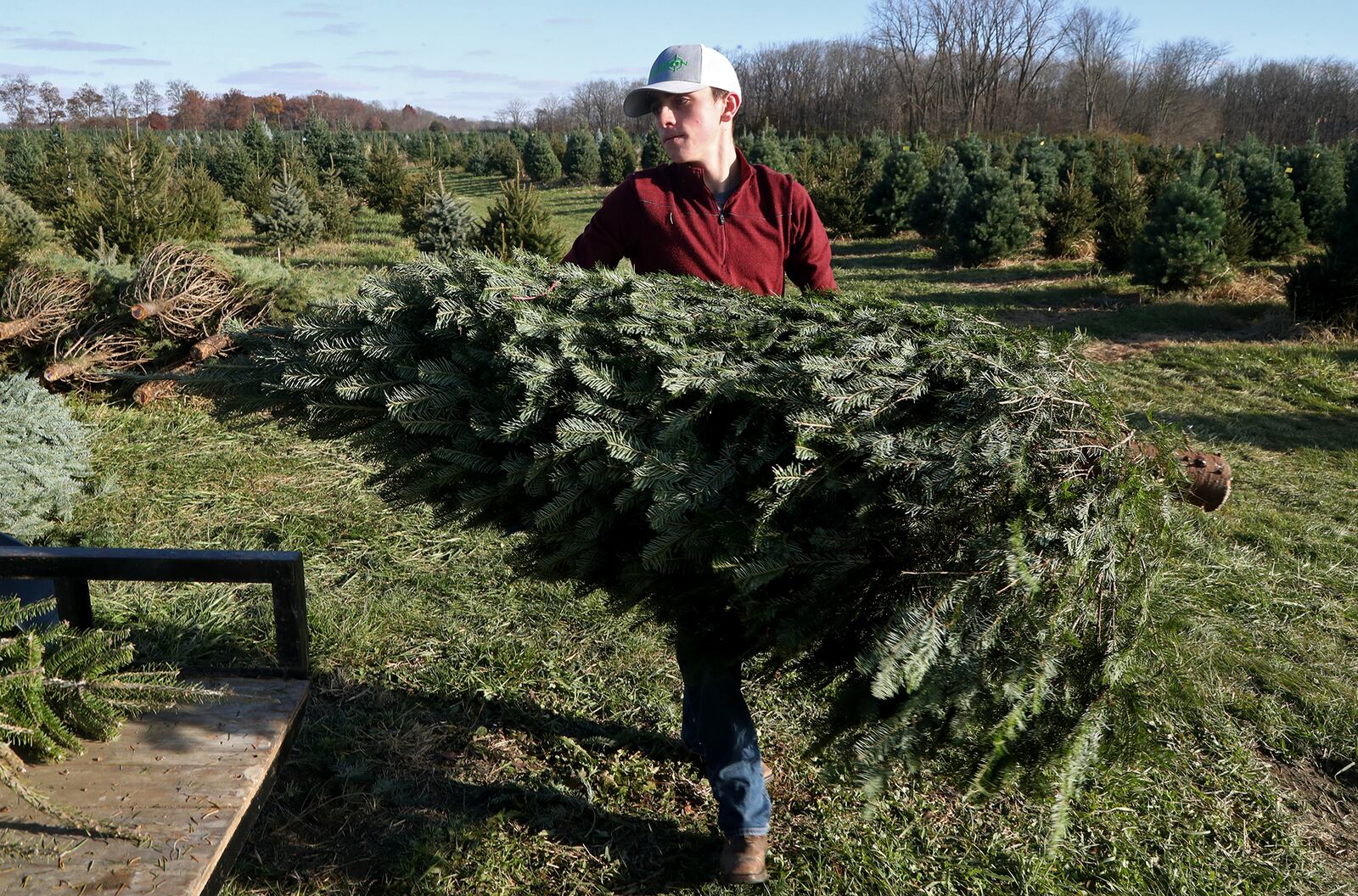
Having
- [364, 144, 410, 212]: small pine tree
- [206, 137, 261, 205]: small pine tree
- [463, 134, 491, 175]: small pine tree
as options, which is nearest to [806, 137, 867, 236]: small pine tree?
[364, 144, 410, 212]: small pine tree

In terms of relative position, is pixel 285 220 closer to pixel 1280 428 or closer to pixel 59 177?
pixel 59 177

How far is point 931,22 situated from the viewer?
42.1m

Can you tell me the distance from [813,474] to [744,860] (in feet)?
3.85

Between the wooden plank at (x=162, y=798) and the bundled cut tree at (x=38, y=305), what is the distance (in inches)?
195

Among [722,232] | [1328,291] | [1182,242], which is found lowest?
[1328,291]

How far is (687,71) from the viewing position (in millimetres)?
2270

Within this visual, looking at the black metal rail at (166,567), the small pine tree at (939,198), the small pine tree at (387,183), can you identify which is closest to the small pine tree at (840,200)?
the small pine tree at (939,198)

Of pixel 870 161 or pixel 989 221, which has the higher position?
pixel 870 161

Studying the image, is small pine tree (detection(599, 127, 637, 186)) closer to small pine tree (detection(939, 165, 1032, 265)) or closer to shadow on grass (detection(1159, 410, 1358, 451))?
small pine tree (detection(939, 165, 1032, 265))

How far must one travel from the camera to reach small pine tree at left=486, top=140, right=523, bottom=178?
89.2 feet

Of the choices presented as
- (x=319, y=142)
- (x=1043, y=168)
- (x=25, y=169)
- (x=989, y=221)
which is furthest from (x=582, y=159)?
(x=989, y=221)

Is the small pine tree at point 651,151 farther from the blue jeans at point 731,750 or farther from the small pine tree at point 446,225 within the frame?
the blue jeans at point 731,750

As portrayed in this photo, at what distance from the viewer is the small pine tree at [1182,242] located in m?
9.58

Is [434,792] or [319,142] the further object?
[319,142]
